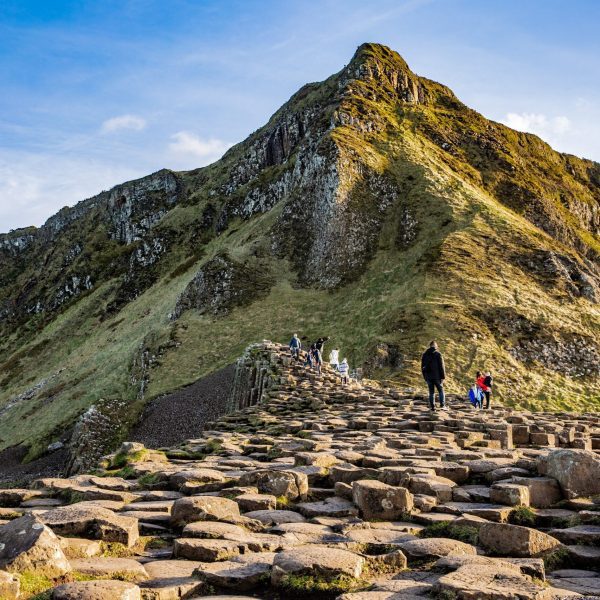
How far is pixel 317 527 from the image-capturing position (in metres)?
8.78

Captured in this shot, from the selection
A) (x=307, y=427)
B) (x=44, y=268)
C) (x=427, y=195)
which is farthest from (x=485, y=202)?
(x=44, y=268)

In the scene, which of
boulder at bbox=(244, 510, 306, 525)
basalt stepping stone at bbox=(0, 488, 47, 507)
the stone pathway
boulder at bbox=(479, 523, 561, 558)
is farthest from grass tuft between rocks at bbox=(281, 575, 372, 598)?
basalt stepping stone at bbox=(0, 488, 47, 507)

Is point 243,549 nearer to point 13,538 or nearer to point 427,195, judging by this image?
point 13,538

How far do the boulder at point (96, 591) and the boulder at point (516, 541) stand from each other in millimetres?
4343

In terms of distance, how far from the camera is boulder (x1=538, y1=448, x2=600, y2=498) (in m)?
10.3

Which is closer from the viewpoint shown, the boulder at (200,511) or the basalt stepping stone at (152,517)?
the boulder at (200,511)

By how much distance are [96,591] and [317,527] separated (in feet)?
12.9

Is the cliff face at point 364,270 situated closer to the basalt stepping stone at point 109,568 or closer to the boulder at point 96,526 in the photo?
the boulder at point 96,526

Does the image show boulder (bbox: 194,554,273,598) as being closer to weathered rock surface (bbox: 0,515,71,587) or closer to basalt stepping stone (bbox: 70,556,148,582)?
basalt stepping stone (bbox: 70,556,148,582)

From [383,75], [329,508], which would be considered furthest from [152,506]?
[383,75]

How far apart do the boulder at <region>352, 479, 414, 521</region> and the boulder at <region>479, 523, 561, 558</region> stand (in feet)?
5.92

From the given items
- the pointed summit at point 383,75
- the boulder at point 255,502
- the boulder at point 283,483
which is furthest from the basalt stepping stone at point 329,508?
the pointed summit at point 383,75

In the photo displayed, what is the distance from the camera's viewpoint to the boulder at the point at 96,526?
783cm

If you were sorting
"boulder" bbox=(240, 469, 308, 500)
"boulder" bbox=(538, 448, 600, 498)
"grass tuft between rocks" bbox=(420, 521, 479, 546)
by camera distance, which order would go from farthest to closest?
"boulder" bbox=(240, 469, 308, 500) → "boulder" bbox=(538, 448, 600, 498) → "grass tuft between rocks" bbox=(420, 521, 479, 546)
